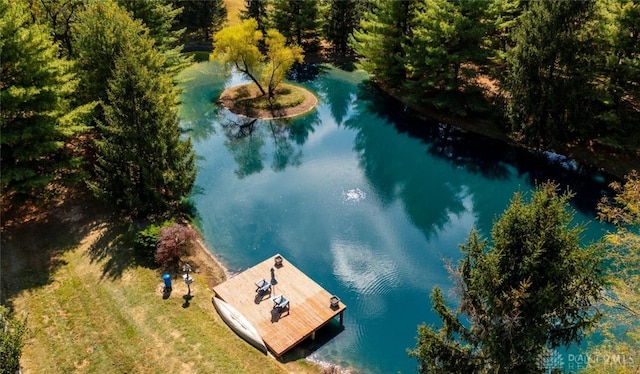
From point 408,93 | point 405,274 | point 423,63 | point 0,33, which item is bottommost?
point 405,274

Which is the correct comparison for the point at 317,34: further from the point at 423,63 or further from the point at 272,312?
the point at 272,312

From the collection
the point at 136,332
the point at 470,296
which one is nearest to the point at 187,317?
the point at 136,332

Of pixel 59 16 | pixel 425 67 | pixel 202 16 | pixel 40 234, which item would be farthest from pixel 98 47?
pixel 202 16

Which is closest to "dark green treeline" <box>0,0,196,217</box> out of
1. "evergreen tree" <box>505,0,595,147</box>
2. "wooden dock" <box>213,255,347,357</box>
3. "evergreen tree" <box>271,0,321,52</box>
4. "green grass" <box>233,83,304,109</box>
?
"wooden dock" <box>213,255,347,357</box>

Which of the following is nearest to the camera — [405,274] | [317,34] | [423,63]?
[405,274]

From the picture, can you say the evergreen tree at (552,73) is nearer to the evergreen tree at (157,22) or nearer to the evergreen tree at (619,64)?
the evergreen tree at (619,64)

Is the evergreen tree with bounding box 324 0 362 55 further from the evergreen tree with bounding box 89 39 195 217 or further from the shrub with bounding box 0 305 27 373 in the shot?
the shrub with bounding box 0 305 27 373

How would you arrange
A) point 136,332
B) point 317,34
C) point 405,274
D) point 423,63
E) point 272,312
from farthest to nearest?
point 317,34, point 423,63, point 405,274, point 272,312, point 136,332
